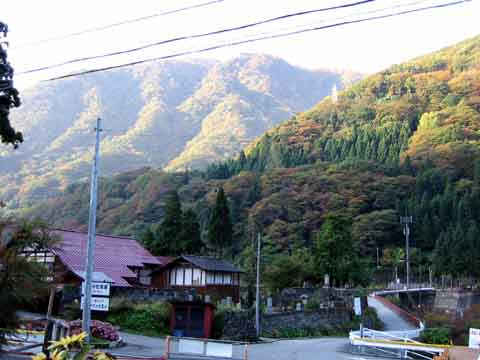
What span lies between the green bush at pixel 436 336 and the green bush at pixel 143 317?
49.6ft

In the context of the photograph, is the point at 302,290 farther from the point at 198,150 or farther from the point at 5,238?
the point at 198,150

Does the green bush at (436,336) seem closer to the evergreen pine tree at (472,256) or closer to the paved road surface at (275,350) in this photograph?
the paved road surface at (275,350)

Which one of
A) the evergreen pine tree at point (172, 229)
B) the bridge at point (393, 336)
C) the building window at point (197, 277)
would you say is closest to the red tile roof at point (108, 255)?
the building window at point (197, 277)

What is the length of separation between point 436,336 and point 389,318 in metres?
10.5

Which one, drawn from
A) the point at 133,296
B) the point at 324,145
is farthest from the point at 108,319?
the point at 324,145

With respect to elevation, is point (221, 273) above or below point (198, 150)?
below

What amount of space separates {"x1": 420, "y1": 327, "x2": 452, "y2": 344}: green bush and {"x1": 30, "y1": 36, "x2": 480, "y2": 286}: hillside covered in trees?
14206 millimetres

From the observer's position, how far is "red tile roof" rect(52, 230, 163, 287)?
113ft

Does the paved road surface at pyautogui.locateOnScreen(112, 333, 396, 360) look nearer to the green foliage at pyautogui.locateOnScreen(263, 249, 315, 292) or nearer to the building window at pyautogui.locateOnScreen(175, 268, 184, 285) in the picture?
the building window at pyautogui.locateOnScreen(175, 268, 184, 285)

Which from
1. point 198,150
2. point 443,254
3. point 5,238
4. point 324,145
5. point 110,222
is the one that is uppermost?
point 198,150

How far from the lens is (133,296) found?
32.8m

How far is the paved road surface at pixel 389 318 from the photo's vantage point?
43.2 metres

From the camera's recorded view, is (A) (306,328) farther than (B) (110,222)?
No

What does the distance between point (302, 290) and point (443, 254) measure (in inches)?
780
